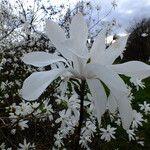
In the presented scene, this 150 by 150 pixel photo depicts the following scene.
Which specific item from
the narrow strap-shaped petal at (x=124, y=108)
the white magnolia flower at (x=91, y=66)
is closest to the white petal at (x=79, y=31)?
the white magnolia flower at (x=91, y=66)

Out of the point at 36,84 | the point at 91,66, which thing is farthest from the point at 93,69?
the point at 36,84

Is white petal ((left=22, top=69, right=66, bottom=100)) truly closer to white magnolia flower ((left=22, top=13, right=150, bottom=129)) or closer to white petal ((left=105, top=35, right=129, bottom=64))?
white magnolia flower ((left=22, top=13, right=150, bottom=129))

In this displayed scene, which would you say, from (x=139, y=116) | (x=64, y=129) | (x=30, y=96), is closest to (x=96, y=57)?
(x=30, y=96)

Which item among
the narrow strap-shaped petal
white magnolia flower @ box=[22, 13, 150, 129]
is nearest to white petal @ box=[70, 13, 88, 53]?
white magnolia flower @ box=[22, 13, 150, 129]

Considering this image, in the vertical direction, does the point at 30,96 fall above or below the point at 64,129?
below

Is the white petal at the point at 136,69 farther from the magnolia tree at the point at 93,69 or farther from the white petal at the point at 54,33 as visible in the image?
the white petal at the point at 54,33

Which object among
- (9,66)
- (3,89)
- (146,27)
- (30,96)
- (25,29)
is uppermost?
(146,27)

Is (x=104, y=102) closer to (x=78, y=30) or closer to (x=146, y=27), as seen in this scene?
(x=78, y=30)
